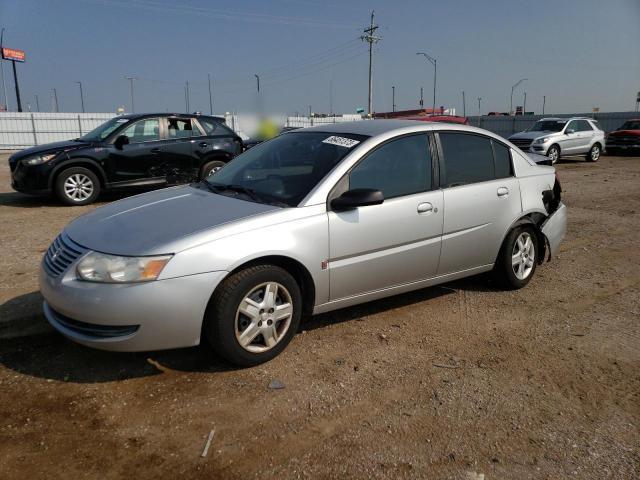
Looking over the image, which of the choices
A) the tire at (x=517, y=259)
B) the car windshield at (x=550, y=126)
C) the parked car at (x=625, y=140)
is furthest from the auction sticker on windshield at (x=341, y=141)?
→ the parked car at (x=625, y=140)

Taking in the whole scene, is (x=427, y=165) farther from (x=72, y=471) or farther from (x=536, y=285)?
(x=72, y=471)

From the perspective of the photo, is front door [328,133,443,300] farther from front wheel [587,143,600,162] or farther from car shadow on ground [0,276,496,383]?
front wheel [587,143,600,162]

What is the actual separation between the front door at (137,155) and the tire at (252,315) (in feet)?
23.0

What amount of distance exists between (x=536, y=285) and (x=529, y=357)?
5.66 feet

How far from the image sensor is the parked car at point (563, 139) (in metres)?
18.4

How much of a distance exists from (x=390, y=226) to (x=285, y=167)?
99cm

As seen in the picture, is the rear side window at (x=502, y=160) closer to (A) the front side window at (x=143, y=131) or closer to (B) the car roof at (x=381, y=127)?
(B) the car roof at (x=381, y=127)

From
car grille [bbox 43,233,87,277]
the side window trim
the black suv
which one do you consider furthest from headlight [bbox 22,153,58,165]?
the side window trim

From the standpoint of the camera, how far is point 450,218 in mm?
4227

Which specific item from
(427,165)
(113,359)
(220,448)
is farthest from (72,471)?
(427,165)

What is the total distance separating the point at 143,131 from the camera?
962 cm

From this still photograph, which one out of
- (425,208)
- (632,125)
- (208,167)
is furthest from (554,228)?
(632,125)

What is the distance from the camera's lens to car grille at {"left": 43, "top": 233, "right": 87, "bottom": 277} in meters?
3.18

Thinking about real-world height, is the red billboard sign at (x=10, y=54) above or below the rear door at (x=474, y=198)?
above
